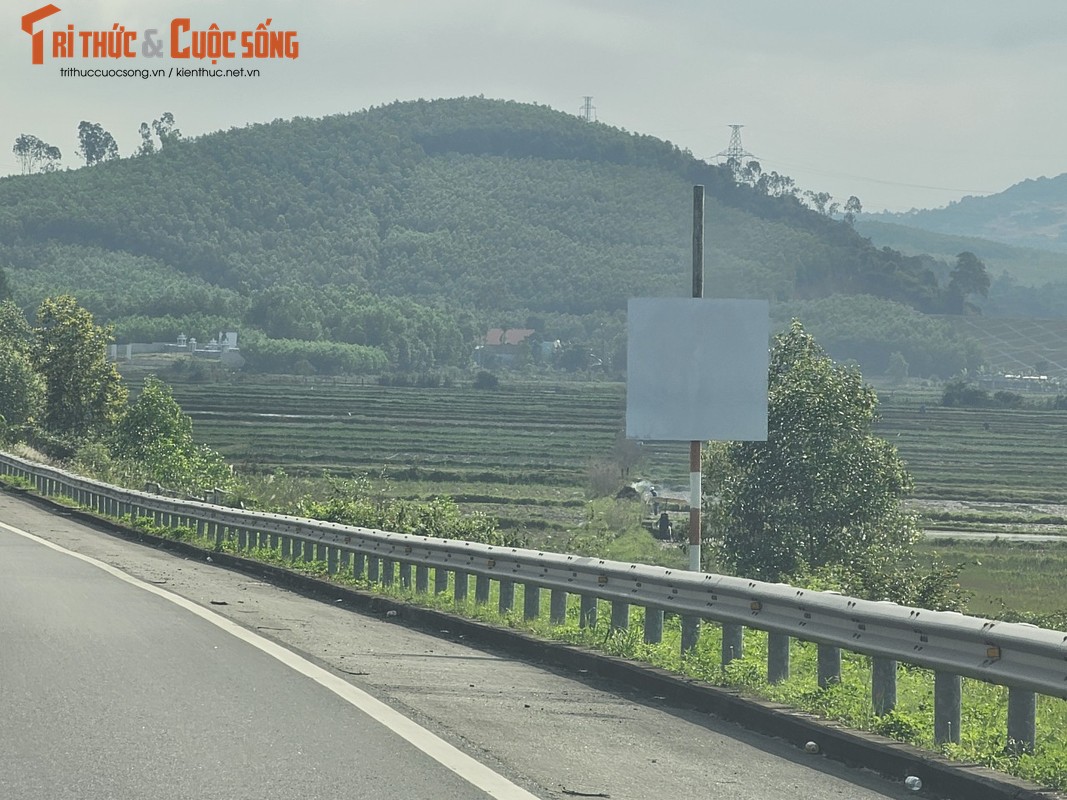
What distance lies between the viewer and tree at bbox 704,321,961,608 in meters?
59.7

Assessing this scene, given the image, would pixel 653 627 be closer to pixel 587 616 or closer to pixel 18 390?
pixel 587 616

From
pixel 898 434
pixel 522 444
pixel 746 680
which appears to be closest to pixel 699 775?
pixel 746 680

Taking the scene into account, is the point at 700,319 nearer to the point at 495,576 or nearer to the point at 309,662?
the point at 495,576

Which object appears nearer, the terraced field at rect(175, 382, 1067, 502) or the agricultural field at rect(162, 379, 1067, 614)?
the agricultural field at rect(162, 379, 1067, 614)

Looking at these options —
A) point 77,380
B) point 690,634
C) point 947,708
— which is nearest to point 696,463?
point 690,634

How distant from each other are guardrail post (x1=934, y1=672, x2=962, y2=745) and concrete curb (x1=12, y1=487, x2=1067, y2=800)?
0.70 feet

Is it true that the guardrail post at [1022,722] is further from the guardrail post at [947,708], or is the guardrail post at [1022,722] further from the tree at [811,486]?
the tree at [811,486]

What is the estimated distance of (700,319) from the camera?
1638 cm

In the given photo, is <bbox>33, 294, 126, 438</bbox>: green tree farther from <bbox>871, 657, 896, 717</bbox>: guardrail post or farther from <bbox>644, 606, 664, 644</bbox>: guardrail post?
<bbox>871, 657, 896, 717</bbox>: guardrail post

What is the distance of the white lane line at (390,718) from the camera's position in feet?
23.6

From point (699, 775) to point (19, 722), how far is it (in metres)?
3.33

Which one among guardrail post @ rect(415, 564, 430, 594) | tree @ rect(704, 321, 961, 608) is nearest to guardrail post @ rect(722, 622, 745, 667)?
guardrail post @ rect(415, 564, 430, 594)

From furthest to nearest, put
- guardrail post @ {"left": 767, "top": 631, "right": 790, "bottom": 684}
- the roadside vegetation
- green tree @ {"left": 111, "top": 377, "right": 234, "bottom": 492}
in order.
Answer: green tree @ {"left": 111, "top": 377, "right": 234, "bottom": 492}
the roadside vegetation
guardrail post @ {"left": 767, "top": 631, "right": 790, "bottom": 684}

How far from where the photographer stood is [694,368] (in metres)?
16.3
